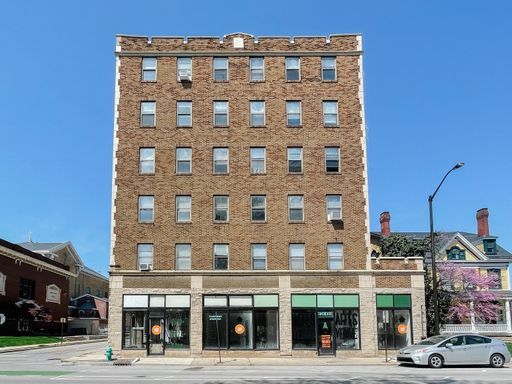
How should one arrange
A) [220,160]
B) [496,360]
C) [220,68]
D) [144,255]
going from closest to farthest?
[496,360] < [144,255] < [220,160] < [220,68]

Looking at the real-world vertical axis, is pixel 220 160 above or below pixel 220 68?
below

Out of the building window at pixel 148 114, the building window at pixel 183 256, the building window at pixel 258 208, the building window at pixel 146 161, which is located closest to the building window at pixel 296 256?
the building window at pixel 258 208

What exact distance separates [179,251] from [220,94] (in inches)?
391

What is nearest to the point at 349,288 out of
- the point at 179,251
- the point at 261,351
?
the point at 261,351

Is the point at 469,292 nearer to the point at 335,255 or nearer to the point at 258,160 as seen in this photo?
the point at 335,255

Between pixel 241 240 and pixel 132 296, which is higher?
pixel 241 240

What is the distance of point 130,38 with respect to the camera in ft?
127

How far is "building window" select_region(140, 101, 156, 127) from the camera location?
124 feet

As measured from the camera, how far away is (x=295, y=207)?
37.0 meters

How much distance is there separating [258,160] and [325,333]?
1091 cm

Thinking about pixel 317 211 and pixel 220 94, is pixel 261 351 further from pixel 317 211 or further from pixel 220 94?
pixel 220 94

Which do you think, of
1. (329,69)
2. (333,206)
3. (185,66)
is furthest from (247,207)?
(329,69)

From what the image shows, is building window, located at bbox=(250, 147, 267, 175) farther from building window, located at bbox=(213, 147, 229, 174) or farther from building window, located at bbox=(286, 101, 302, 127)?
building window, located at bbox=(286, 101, 302, 127)

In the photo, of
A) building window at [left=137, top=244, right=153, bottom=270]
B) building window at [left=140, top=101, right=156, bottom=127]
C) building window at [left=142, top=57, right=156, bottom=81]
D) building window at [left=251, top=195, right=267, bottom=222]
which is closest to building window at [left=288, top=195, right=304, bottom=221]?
building window at [left=251, top=195, right=267, bottom=222]
